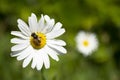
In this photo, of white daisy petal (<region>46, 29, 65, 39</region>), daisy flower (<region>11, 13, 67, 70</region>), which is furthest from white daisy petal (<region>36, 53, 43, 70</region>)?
white daisy petal (<region>46, 29, 65, 39</region>)

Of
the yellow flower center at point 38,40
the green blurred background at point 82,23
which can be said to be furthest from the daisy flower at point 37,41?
the green blurred background at point 82,23

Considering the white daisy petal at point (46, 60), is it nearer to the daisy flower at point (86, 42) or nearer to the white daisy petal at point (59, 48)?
the white daisy petal at point (59, 48)

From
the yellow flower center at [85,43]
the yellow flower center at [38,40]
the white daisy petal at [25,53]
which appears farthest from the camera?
the yellow flower center at [85,43]

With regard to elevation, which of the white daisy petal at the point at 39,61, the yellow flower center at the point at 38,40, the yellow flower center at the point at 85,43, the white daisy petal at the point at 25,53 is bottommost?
the white daisy petal at the point at 39,61

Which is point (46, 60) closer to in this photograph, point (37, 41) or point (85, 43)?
point (37, 41)

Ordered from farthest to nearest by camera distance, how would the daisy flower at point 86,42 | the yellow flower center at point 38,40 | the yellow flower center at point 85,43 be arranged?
the yellow flower center at point 85,43, the daisy flower at point 86,42, the yellow flower center at point 38,40

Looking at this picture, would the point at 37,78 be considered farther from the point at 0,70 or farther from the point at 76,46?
the point at 76,46

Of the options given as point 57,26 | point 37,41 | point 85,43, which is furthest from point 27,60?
point 85,43
